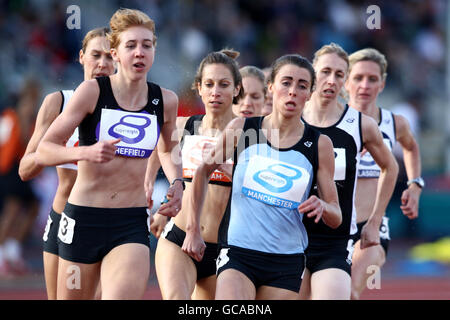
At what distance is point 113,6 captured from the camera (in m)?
14.2

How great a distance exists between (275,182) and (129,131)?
92 centimetres

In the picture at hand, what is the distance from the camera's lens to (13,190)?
10.6 m

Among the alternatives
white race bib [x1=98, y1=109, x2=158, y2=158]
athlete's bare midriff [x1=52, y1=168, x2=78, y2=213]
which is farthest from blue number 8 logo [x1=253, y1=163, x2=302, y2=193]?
athlete's bare midriff [x1=52, y1=168, x2=78, y2=213]

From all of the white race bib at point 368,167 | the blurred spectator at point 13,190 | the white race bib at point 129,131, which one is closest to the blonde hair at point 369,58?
the white race bib at point 368,167

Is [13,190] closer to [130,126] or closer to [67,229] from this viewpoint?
[67,229]

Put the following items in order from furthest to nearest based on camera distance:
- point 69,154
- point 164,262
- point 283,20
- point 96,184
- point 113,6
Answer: point 283,20
point 113,6
point 164,262
point 96,184
point 69,154

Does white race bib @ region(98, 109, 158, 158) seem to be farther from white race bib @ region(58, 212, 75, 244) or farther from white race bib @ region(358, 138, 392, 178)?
white race bib @ region(358, 138, 392, 178)

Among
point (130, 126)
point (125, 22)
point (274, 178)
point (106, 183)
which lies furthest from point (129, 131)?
point (274, 178)

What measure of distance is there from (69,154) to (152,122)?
637 millimetres

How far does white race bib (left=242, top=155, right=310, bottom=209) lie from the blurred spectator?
628 cm

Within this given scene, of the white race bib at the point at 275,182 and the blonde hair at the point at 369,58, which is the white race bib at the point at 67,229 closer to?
the white race bib at the point at 275,182

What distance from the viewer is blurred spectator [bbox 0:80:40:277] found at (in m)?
10.4
